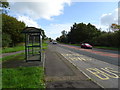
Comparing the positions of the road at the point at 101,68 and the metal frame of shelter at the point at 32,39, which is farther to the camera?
the metal frame of shelter at the point at 32,39

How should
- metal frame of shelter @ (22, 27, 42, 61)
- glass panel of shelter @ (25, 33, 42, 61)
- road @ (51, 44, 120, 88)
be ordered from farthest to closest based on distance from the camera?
glass panel of shelter @ (25, 33, 42, 61)
metal frame of shelter @ (22, 27, 42, 61)
road @ (51, 44, 120, 88)

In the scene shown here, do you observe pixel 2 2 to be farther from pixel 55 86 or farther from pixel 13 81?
pixel 55 86

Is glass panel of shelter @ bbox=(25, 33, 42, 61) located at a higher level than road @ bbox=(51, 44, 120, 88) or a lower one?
higher

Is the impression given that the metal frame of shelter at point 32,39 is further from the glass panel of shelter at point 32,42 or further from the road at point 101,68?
the road at point 101,68

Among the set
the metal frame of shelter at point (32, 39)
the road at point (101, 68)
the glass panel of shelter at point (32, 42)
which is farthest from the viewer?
the glass panel of shelter at point (32, 42)

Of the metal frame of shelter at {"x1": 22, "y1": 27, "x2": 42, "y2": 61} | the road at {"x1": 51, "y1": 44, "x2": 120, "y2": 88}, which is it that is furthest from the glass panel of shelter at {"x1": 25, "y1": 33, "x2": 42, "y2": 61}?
the road at {"x1": 51, "y1": 44, "x2": 120, "y2": 88}

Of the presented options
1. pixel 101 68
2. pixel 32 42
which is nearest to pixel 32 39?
pixel 32 42

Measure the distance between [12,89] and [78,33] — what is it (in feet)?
184

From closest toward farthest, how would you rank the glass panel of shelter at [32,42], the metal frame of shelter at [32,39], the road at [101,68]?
1. the road at [101,68]
2. the metal frame of shelter at [32,39]
3. the glass panel of shelter at [32,42]

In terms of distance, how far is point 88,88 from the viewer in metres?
3.93

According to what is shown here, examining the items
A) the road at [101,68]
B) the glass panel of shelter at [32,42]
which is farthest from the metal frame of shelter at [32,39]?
the road at [101,68]

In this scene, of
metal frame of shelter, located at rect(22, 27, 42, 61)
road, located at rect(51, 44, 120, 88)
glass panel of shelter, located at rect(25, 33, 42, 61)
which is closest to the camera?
road, located at rect(51, 44, 120, 88)

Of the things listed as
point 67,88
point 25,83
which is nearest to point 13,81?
point 25,83

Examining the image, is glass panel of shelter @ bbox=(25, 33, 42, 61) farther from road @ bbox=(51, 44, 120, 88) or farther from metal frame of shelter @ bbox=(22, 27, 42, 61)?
road @ bbox=(51, 44, 120, 88)
